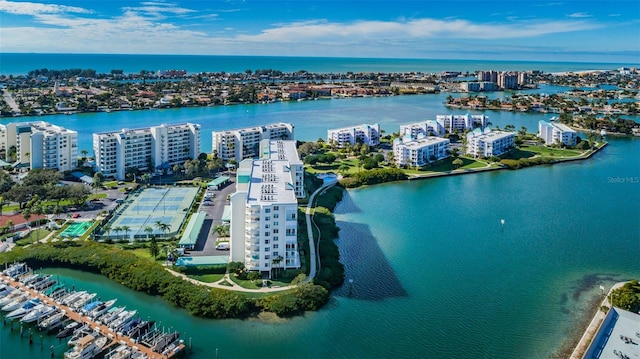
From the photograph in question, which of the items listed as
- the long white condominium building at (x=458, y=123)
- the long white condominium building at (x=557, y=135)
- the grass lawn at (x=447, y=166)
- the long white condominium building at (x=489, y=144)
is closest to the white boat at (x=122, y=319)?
the grass lawn at (x=447, y=166)

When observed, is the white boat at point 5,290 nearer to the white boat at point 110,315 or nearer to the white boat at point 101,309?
the white boat at point 101,309

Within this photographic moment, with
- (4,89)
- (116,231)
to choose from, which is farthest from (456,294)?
(4,89)

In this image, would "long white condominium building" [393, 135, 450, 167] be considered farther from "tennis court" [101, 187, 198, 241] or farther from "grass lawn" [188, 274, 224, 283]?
"grass lawn" [188, 274, 224, 283]

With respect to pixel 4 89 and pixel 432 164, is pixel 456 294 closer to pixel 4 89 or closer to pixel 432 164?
pixel 432 164

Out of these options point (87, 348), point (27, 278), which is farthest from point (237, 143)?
point (87, 348)

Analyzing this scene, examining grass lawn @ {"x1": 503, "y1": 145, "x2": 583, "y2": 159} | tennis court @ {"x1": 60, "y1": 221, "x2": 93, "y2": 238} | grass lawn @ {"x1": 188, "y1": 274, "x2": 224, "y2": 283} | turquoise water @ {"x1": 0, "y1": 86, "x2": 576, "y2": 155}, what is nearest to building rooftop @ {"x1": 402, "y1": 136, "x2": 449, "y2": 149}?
grass lawn @ {"x1": 503, "y1": 145, "x2": 583, "y2": 159}

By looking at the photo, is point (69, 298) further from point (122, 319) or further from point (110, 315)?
point (122, 319)
